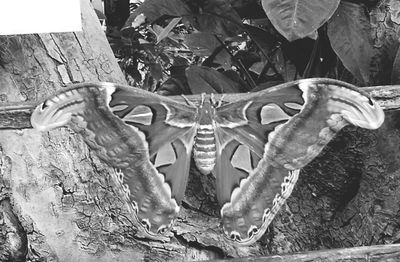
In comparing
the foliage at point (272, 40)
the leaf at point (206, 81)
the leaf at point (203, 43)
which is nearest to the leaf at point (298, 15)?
the foliage at point (272, 40)

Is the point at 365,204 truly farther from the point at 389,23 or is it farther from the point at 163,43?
the point at 163,43

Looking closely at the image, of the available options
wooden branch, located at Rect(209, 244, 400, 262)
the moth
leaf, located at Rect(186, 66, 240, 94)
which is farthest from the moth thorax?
leaf, located at Rect(186, 66, 240, 94)

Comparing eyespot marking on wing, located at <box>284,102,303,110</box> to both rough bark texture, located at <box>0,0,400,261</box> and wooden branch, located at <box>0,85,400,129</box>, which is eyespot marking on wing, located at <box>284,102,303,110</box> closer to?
wooden branch, located at <box>0,85,400,129</box>

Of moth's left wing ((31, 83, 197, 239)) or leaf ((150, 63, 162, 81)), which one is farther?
leaf ((150, 63, 162, 81))

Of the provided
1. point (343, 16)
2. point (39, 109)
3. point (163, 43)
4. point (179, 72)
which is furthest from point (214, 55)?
point (163, 43)

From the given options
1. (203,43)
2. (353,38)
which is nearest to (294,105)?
(353,38)
